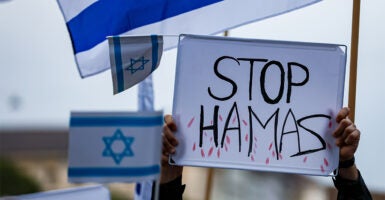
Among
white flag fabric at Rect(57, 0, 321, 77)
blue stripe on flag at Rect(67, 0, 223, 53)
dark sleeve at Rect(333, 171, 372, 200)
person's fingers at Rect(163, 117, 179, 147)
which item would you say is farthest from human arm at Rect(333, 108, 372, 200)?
blue stripe on flag at Rect(67, 0, 223, 53)

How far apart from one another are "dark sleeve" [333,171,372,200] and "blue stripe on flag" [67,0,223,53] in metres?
1.32

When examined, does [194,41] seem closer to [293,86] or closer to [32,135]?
[293,86]

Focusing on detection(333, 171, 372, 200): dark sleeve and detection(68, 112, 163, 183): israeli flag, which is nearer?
detection(68, 112, 163, 183): israeli flag

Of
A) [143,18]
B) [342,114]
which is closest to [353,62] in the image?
[342,114]

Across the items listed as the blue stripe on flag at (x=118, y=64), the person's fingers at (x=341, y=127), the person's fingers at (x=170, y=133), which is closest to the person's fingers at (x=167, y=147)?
the person's fingers at (x=170, y=133)

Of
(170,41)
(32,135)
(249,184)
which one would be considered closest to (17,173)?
(249,184)

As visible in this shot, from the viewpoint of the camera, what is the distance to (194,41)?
2895 millimetres

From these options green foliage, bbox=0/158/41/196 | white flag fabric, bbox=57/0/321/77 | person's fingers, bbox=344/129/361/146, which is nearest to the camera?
person's fingers, bbox=344/129/361/146

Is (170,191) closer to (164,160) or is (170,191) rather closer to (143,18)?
(164,160)

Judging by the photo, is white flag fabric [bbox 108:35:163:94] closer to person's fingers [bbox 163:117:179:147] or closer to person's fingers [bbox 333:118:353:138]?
person's fingers [bbox 163:117:179:147]

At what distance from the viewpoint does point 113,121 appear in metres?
2.54

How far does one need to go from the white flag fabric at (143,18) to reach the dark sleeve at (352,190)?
3.45 feet

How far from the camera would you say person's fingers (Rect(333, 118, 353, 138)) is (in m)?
2.79

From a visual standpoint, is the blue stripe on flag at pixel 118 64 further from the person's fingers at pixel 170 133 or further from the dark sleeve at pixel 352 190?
the dark sleeve at pixel 352 190
